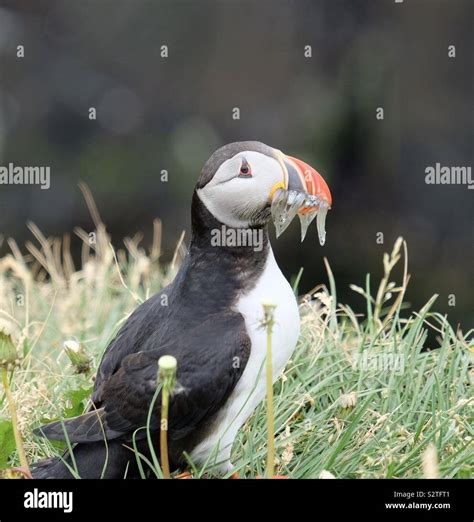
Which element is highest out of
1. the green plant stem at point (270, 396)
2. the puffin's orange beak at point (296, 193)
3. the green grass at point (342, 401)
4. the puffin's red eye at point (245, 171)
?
the puffin's red eye at point (245, 171)

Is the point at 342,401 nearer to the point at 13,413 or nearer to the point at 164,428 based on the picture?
the point at 164,428

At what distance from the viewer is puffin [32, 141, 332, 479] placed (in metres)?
3.81

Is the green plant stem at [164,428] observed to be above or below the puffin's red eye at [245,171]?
below

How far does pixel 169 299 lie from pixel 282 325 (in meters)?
0.46

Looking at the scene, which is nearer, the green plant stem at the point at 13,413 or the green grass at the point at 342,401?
the green plant stem at the point at 13,413

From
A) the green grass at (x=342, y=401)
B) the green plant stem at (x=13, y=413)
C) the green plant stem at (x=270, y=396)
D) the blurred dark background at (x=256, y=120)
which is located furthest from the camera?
the blurred dark background at (x=256, y=120)

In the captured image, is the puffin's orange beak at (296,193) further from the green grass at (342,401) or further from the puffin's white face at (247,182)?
the green grass at (342,401)

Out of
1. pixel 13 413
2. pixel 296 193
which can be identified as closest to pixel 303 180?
pixel 296 193

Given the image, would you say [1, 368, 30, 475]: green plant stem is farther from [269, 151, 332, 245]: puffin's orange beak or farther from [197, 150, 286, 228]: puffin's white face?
[269, 151, 332, 245]: puffin's orange beak

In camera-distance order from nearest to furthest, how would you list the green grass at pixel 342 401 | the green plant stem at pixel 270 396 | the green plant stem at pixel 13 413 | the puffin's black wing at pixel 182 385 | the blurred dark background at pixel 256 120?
the green plant stem at pixel 270 396, the green plant stem at pixel 13 413, the puffin's black wing at pixel 182 385, the green grass at pixel 342 401, the blurred dark background at pixel 256 120

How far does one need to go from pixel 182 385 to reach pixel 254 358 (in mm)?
282

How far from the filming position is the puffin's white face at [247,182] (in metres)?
3.83

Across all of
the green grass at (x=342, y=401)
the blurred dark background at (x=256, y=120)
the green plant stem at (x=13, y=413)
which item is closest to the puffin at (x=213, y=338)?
the green grass at (x=342, y=401)
